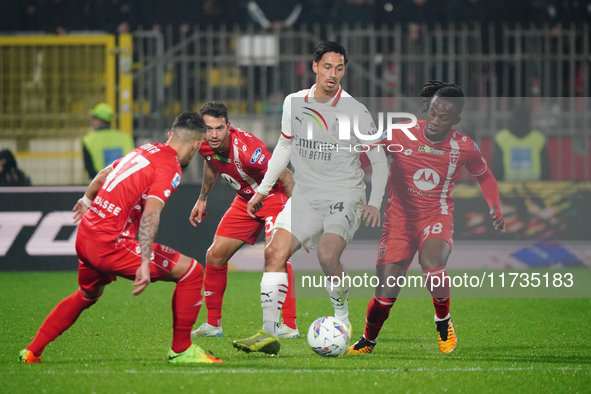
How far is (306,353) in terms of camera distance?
680cm

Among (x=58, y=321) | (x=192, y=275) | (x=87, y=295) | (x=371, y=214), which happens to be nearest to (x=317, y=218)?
(x=371, y=214)

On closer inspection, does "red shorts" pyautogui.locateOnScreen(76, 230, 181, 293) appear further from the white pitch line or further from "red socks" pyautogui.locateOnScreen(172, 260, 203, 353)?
the white pitch line

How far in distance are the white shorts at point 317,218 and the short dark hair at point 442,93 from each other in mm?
986

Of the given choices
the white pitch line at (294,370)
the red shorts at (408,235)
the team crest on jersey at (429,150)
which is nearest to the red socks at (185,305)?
the white pitch line at (294,370)

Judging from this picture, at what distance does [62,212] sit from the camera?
476 inches

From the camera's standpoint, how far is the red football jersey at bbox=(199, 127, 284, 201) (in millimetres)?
7969

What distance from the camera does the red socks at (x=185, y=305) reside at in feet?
20.1

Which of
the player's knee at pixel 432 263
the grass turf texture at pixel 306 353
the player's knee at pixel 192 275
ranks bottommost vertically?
the grass turf texture at pixel 306 353

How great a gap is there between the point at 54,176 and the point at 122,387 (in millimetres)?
8757

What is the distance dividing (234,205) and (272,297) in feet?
5.92

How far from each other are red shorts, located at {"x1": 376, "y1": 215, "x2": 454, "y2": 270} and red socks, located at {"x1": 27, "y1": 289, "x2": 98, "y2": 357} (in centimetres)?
224

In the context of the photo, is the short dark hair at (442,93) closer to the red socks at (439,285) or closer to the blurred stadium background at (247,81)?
the red socks at (439,285)

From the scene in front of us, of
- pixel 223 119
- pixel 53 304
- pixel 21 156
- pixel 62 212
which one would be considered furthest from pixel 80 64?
pixel 223 119

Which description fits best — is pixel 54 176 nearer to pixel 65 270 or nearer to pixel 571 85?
pixel 65 270
